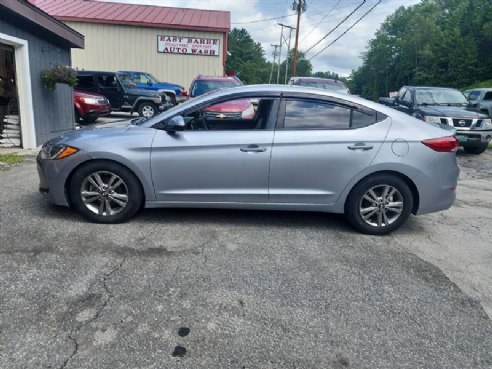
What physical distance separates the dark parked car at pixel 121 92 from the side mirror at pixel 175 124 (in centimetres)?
1143

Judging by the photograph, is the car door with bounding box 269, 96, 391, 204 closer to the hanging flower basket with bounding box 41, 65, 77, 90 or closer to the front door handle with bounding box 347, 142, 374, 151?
the front door handle with bounding box 347, 142, 374, 151

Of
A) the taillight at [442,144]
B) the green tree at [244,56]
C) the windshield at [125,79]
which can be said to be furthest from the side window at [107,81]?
the green tree at [244,56]

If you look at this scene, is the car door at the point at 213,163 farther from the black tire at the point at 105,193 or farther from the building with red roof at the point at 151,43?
Result: the building with red roof at the point at 151,43

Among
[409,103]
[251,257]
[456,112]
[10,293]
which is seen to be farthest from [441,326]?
[409,103]

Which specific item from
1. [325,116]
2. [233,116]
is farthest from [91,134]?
[325,116]

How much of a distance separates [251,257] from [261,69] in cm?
10320

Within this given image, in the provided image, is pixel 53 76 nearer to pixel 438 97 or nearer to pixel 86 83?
pixel 86 83

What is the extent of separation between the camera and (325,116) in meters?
4.19

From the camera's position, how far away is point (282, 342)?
243cm

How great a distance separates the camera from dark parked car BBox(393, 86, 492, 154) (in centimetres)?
956

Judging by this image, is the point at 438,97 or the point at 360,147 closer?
the point at 360,147

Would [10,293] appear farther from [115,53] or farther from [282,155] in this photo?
[115,53]

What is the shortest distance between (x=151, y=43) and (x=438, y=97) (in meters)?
16.2

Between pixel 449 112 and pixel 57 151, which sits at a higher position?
pixel 449 112
